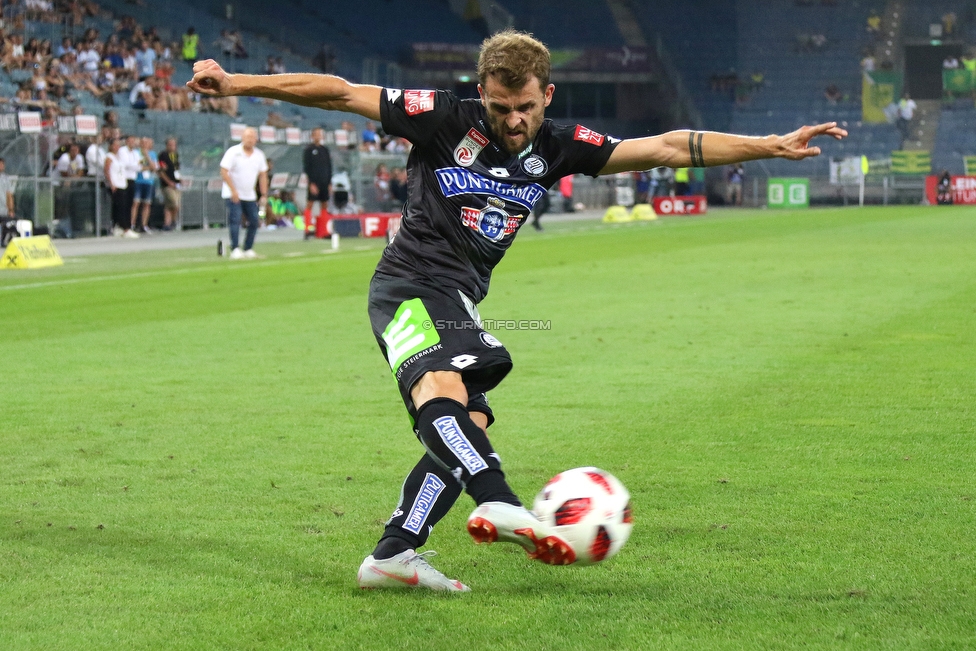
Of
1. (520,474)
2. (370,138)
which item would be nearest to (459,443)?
(520,474)

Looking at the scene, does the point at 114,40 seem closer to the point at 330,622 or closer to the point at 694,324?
the point at 694,324

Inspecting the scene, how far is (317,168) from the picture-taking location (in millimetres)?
26406

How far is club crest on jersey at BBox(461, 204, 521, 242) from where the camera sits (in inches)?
183

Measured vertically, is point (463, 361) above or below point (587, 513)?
above

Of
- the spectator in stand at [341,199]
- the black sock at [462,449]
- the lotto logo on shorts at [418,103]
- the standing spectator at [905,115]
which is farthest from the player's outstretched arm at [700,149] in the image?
the standing spectator at [905,115]

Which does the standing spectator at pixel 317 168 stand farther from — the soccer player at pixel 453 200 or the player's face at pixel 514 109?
the player's face at pixel 514 109

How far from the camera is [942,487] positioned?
5.70 metres


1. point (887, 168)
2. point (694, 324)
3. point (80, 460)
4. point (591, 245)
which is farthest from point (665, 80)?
point (80, 460)

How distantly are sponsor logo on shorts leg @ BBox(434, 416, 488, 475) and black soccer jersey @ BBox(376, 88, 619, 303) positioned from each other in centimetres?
64

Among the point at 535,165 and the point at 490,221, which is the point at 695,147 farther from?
the point at 490,221

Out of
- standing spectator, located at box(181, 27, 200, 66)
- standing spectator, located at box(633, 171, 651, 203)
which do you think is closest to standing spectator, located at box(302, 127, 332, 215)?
standing spectator, located at box(181, 27, 200, 66)

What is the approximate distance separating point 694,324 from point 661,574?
788 cm

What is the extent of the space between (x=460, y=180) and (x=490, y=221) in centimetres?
19

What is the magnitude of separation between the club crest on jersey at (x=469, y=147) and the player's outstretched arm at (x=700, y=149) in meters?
0.50
